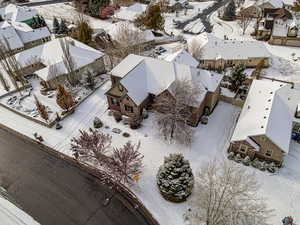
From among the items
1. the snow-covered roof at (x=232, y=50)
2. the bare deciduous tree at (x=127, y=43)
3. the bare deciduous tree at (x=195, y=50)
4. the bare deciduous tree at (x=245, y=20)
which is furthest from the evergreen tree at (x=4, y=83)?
the bare deciduous tree at (x=245, y=20)

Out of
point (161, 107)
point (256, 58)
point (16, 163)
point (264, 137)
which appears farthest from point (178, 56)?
point (16, 163)

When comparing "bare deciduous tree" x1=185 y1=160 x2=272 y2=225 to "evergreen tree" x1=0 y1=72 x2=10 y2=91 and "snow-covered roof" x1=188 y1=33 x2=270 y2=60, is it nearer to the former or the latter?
"snow-covered roof" x1=188 y1=33 x2=270 y2=60

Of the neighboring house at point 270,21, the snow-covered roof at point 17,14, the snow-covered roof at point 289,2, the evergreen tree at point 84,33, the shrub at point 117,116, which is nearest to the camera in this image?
the shrub at point 117,116

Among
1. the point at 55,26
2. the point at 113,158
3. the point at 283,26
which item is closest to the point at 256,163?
the point at 113,158

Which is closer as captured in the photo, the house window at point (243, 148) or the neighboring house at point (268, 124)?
the neighboring house at point (268, 124)

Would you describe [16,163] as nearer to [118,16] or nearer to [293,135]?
[293,135]

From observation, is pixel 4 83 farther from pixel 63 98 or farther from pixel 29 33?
pixel 29 33

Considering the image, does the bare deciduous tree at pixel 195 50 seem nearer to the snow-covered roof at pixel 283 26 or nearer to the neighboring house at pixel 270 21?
the snow-covered roof at pixel 283 26
